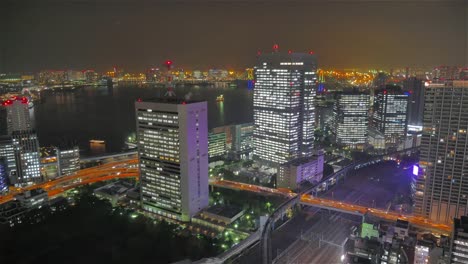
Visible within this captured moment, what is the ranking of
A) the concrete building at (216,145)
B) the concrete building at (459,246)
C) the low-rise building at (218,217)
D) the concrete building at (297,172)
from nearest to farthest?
the concrete building at (459,246)
the low-rise building at (218,217)
the concrete building at (297,172)
the concrete building at (216,145)

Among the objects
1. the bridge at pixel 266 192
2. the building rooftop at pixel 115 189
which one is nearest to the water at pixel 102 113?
the bridge at pixel 266 192

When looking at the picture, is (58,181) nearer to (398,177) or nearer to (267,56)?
(267,56)

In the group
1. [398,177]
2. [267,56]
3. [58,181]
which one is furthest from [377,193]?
[58,181]

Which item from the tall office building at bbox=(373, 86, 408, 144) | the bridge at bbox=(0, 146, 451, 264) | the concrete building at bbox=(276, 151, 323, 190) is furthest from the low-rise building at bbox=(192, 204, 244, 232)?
the tall office building at bbox=(373, 86, 408, 144)

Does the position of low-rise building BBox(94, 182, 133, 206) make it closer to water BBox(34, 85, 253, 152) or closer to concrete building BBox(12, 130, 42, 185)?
concrete building BBox(12, 130, 42, 185)

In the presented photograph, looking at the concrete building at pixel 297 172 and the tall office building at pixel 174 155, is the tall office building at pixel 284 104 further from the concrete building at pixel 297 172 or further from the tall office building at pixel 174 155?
the tall office building at pixel 174 155
